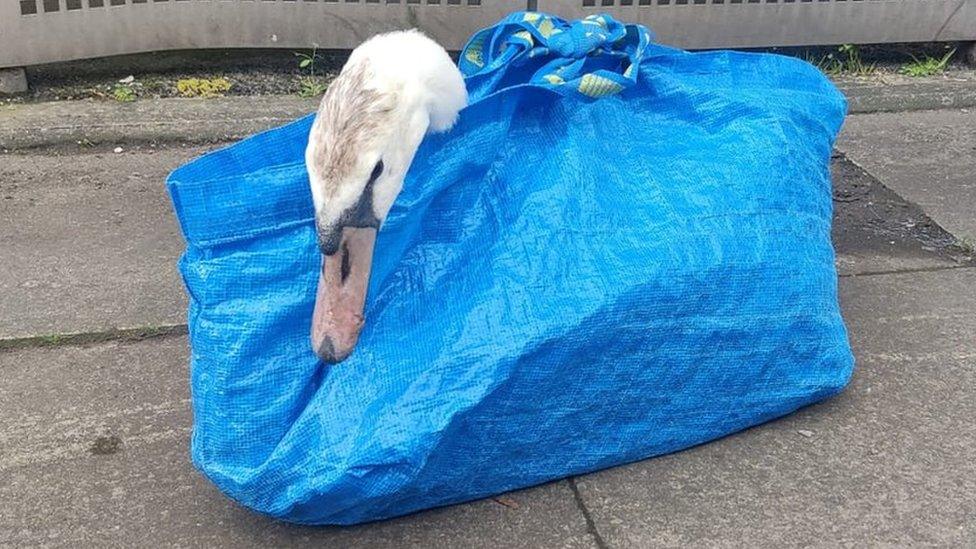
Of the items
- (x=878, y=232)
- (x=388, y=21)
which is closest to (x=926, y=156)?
(x=878, y=232)

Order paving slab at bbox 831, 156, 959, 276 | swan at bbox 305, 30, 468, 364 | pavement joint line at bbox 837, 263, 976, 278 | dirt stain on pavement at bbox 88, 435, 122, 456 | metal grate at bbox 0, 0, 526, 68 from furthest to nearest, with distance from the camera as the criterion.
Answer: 1. metal grate at bbox 0, 0, 526, 68
2. paving slab at bbox 831, 156, 959, 276
3. pavement joint line at bbox 837, 263, 976, 278
4. dirt stain on pavement at bbox 88, 435, 122, 456
5. swan at bbox 305, 30, 468, 364

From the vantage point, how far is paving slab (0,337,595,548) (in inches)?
80.7

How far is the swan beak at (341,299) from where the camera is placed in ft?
6.24

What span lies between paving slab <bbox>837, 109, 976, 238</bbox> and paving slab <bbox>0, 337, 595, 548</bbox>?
221 centimetres

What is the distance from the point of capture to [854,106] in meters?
4.69

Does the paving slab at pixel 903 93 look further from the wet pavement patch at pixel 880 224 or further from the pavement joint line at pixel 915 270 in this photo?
the pavement joint line at pixel 915 270

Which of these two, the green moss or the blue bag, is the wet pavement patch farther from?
the green moss

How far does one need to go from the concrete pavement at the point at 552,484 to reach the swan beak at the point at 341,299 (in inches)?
16.4

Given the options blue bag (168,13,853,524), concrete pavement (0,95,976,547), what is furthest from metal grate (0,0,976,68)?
blue bag (168,13,853,524)

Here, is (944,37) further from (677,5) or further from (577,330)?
(577,330)

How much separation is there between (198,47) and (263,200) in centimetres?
298

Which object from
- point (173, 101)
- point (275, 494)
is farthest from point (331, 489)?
point (173, 101)

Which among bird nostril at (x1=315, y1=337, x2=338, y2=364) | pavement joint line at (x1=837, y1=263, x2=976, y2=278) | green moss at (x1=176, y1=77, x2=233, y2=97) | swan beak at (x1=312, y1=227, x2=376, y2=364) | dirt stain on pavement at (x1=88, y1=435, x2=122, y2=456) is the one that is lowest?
green moss at (x1=176, y1=77, x2=233, y2=97)

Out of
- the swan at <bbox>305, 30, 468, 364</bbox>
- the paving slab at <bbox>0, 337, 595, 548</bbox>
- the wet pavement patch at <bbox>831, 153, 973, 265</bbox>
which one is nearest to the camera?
the swan at <bbox>305, 30, 468, 364</bbox>
